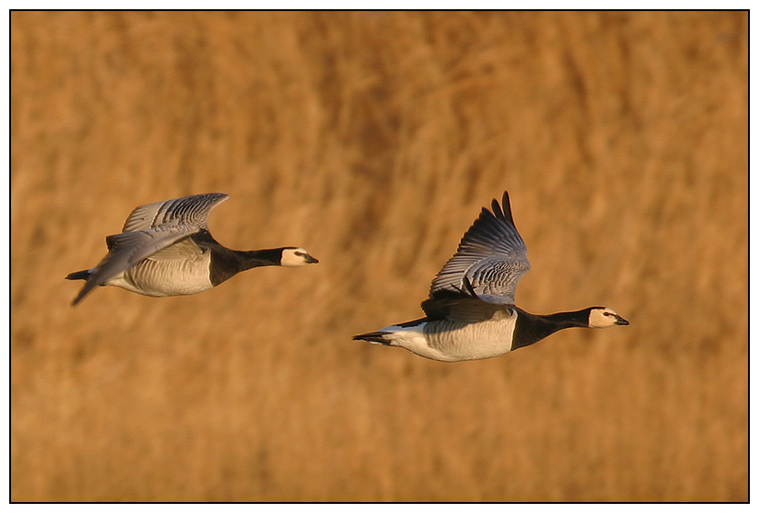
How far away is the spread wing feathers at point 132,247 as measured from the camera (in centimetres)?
395

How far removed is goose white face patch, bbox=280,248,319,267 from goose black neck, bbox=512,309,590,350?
0.98m

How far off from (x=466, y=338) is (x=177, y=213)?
4.34 feet

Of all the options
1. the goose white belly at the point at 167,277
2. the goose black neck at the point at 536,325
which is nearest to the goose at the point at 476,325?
the goose black neck at the point at 536,325

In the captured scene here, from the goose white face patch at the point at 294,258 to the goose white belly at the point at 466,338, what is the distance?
712 millimetres

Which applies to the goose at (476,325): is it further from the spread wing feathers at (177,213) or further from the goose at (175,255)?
the spread wing feathers at (177,213)

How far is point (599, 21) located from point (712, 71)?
2.66 feet

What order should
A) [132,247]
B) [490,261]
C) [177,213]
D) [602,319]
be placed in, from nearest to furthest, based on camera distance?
[132,247] → [602,319] → [177,213] → [490,261]

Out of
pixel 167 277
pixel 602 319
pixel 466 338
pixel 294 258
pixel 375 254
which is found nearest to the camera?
Answer: pixel 466 338

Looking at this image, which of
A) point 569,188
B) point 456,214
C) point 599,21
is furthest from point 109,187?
point 599,21

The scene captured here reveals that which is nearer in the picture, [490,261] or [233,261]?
[233,261]

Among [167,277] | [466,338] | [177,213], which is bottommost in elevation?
[466,338]

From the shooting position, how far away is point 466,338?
436 centimetres

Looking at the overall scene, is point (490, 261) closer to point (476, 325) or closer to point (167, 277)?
point (476, 325)

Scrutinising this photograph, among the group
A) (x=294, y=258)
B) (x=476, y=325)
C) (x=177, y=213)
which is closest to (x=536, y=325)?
(x=476, y=325)
